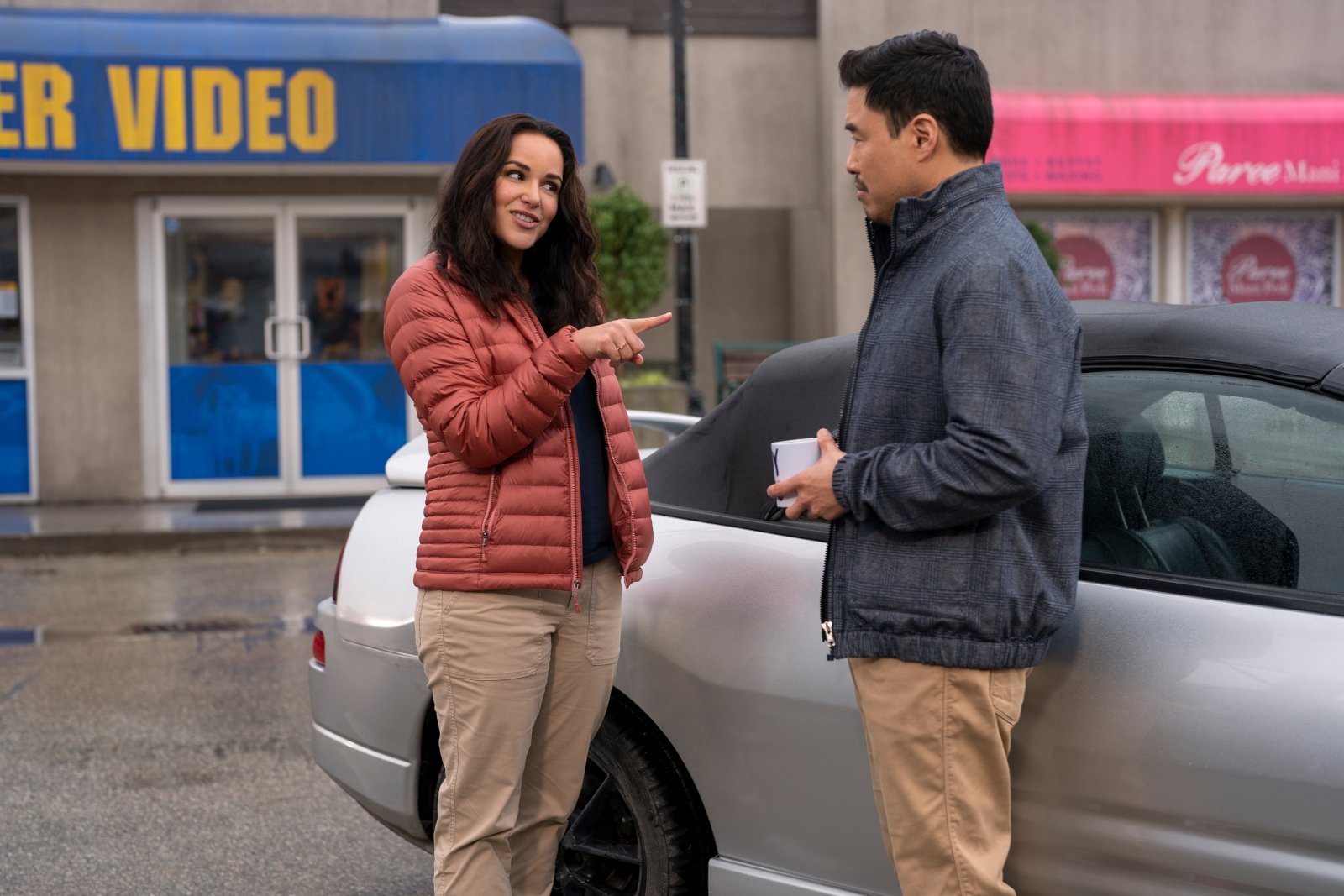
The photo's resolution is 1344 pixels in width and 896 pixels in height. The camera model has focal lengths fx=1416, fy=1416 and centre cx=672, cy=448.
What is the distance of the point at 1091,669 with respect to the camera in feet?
7.97

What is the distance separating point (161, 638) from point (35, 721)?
1.54m

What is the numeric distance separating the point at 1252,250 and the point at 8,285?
11.5 meters

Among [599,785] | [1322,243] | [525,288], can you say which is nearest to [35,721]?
[599,785]

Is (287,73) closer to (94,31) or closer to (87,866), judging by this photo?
(94,31)

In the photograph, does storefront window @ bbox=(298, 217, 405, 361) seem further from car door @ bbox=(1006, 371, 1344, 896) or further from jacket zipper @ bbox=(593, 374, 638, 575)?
car door @ bbox=(1006, 371, 1344, 896)

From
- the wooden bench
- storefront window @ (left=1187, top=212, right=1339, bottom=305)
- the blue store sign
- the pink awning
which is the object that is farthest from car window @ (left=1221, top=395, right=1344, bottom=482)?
storefront window @ (left=1187, top=212, right=1339, bottom=305)

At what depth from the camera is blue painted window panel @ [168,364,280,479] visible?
469 inches

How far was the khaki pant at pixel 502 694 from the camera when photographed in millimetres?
2633

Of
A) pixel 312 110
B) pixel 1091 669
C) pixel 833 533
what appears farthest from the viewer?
pixel 312 110

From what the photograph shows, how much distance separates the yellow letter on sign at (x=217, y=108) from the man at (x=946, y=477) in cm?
945

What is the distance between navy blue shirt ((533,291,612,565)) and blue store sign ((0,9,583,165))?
340 inches

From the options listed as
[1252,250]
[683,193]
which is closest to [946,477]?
[683,193]

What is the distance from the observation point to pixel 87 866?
394cm

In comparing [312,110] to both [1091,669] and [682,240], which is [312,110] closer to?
[682,240]
